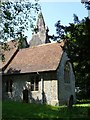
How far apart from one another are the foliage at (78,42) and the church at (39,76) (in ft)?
36.4

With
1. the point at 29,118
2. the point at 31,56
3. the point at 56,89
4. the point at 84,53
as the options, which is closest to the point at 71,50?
the point at 84,53

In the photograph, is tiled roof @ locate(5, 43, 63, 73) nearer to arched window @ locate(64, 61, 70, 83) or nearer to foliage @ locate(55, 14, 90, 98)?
arched window @ locate(64, 61, 70, 83)

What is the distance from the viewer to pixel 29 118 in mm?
14586

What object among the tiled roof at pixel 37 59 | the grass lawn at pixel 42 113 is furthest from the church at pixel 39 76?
the grass lawn at pixel 42 113

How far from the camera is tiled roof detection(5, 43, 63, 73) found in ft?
105

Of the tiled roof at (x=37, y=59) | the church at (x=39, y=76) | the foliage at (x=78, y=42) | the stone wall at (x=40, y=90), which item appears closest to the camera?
the foliage at (x=78, y=42)

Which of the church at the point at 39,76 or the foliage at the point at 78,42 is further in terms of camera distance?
the church at the point at 39,76

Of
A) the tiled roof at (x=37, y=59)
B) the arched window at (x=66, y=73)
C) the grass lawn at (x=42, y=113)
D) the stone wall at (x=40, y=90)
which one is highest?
the tiled roof at (x=37, y=59)

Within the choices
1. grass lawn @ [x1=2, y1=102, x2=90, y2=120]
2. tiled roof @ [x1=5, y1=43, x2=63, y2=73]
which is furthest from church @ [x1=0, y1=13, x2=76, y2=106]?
grass lawn @ [x1=2, y1=102, x2=90, y2=120]

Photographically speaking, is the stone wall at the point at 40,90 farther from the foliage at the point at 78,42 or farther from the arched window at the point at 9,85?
the foliage at the point at 78,42

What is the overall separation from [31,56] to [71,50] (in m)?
19.5

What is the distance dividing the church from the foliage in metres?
11.1

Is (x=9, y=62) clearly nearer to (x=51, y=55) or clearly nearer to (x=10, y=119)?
(x=51, y=55)

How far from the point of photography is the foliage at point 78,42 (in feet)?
52.2
